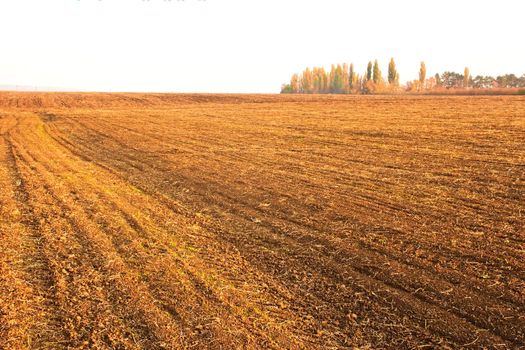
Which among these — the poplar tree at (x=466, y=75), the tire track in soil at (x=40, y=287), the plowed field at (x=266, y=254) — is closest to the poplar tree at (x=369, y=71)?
the poplar tree at (x=466, y=75)

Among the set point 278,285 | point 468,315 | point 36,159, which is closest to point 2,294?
point 278,285

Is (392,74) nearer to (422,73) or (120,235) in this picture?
(422,73)

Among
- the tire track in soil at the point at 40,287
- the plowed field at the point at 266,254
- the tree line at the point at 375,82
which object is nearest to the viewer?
the tire track in soil at the point at 40,287

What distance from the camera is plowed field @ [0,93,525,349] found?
409cm

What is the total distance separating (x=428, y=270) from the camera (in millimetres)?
5387

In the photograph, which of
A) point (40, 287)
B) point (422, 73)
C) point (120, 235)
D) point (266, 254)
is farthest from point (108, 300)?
point (422, 73)

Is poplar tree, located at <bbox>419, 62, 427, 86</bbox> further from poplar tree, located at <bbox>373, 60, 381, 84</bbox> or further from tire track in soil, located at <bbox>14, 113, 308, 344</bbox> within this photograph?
tire track in soil, located at <bbox>14, 113, 308, 344</bbox>

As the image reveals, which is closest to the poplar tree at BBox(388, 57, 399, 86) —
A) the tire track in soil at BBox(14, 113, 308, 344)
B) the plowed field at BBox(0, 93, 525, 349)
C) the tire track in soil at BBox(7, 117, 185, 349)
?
the plowed field at BBox(0, 93, 525, 349)

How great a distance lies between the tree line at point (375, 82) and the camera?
424 feet

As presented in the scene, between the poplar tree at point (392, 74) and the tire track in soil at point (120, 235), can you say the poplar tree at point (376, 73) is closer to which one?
the poplar tree at point (392, 74)

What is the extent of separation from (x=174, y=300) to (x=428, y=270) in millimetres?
3475

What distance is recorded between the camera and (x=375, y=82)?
13625cm

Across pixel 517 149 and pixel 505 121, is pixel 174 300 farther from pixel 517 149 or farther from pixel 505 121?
pixel 505 121

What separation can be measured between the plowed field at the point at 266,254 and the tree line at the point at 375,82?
384 ft
